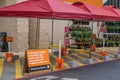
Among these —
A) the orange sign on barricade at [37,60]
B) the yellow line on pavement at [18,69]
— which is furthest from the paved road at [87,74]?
the yellow line on pavement at [18,69]

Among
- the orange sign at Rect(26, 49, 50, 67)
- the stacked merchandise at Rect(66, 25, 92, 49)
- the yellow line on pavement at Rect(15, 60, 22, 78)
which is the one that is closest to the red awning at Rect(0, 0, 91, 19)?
the orange sign at Rect(26, 49, 50, 67)

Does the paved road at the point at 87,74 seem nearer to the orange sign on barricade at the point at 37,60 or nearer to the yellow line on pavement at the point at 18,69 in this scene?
the orange sign on barricade at the point at 37,60

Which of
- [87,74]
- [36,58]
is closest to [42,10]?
[36,58]

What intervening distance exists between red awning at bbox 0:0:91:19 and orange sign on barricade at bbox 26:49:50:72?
1.58m

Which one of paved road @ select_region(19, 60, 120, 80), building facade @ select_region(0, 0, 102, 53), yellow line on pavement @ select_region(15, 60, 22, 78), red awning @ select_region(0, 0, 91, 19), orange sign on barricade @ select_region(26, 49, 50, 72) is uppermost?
red awning @ select_region(0, 0, 91, 19)

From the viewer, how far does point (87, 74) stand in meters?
14.1

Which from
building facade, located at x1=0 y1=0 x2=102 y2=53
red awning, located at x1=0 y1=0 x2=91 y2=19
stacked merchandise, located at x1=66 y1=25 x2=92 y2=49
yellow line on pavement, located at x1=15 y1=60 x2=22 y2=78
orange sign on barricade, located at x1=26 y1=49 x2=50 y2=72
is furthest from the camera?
stacked merchandise, located at x1=66 y1=25 x2=92 y2=49

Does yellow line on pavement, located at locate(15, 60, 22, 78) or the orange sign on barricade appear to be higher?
the orange sign on barricade

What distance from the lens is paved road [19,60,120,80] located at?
43.3 feet

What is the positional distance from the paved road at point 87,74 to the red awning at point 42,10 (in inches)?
92.1

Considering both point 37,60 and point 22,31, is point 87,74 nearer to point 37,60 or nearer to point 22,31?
point 37,60

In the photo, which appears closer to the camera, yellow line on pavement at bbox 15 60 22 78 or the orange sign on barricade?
yellow line on pavement at bbox 15 60 22 78

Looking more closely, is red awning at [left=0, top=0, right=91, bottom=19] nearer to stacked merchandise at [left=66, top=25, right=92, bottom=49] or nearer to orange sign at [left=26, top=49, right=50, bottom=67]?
orange sign at [left=26, top=49, right=50, bottom=67]

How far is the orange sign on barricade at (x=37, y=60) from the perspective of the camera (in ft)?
45.7
